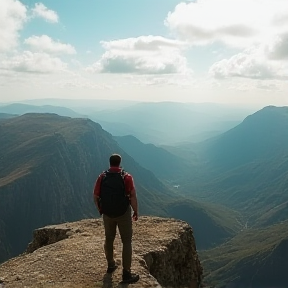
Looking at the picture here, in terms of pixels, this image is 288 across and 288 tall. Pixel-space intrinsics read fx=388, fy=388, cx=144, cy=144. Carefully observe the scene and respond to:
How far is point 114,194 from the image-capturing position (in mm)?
18078

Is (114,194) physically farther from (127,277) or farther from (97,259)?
(97,259)

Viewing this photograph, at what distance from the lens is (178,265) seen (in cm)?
2931

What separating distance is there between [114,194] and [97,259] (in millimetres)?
6459

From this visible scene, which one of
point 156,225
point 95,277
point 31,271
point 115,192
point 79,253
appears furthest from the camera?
point 156,225

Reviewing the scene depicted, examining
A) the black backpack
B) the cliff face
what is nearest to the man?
the black backpack

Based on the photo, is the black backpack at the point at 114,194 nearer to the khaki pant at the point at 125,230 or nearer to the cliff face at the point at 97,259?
the khaki pant at the point at 125,230

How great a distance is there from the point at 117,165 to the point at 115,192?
1.33 m

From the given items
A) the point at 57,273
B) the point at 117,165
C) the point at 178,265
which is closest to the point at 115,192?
the point at 117,165

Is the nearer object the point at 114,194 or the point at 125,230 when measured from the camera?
the point at 114,194

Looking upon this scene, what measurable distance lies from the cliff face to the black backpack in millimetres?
3623

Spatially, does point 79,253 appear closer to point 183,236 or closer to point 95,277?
point 95,277

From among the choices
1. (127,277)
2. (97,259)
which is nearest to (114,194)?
(127,277)

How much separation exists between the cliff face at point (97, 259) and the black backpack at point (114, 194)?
3623 millimetres

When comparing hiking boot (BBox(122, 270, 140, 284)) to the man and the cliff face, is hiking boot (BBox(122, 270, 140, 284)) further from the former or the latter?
the cliff face
